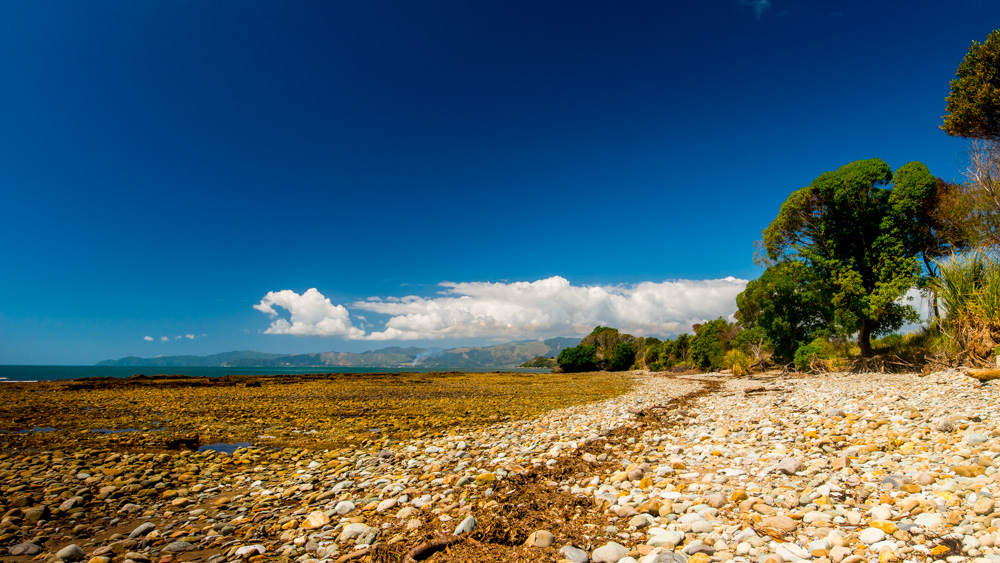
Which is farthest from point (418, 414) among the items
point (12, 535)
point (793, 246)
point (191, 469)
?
point (793, 246)

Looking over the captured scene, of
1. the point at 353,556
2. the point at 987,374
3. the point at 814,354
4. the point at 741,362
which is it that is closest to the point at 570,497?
the point at 353,556

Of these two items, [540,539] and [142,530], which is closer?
[540,539]

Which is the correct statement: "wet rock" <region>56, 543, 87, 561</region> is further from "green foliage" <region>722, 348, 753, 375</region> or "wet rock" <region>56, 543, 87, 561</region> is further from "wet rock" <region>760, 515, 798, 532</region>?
"green foliage" <region>722, 348, 753, 375</region>

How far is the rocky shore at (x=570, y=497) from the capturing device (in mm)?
3369

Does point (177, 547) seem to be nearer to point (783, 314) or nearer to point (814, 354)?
point (814, 354)

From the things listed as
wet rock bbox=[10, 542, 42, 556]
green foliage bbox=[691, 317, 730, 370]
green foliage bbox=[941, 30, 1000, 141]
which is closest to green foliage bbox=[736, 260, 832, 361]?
green foliage bbox=[941, 30, 1000, 141]

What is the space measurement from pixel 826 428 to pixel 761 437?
101 centimetres

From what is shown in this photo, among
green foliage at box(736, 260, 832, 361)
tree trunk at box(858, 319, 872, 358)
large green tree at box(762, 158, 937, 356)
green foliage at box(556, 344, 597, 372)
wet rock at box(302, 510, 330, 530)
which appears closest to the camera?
wet rock at box(302, 510, 330, 530)

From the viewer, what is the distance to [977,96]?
14414mm

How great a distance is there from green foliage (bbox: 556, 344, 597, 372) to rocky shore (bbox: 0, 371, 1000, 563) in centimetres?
7100

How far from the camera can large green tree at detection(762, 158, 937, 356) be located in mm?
18391

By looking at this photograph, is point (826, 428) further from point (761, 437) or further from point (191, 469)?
point (191, 469)

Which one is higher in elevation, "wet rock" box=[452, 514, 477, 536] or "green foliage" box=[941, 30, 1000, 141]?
"green foliage" box=[941, 30, 1000, 141]

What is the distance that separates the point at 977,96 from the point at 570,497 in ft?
70.0
